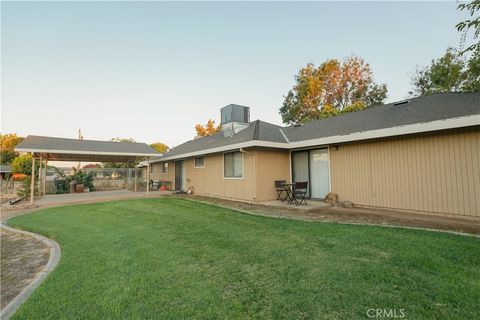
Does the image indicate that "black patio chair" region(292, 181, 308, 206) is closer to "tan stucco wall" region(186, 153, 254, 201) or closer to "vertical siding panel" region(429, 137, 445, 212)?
"tan stucco wall" region(186, 153, 254, 201)

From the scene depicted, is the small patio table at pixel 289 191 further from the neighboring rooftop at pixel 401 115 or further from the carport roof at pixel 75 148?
the carport roof at pixel 75 148

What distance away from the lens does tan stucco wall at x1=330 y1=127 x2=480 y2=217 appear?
558 cm

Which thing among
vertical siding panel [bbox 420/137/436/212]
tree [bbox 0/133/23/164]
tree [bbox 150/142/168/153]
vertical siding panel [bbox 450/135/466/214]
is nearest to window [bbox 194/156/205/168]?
vertical siding panel [bbox 420/137/436/212]

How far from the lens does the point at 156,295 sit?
2.40 m

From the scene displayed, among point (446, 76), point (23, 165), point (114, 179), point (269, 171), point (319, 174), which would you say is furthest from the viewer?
point (23, 165)

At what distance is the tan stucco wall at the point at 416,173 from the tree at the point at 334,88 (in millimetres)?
14689

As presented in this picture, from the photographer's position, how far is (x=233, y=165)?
1059cm

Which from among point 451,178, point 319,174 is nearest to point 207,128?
point 319,174

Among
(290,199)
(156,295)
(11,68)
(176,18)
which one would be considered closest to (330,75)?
(176,18)

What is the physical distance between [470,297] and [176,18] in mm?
12370

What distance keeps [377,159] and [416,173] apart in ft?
3.65

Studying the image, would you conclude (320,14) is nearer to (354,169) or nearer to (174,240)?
(354,169)

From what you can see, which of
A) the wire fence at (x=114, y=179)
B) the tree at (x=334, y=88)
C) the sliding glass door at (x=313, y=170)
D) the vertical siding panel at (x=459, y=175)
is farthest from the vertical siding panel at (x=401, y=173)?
the wire fence at (x=114, y=179)

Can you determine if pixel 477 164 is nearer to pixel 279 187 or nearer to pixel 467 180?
pixel 467 180
